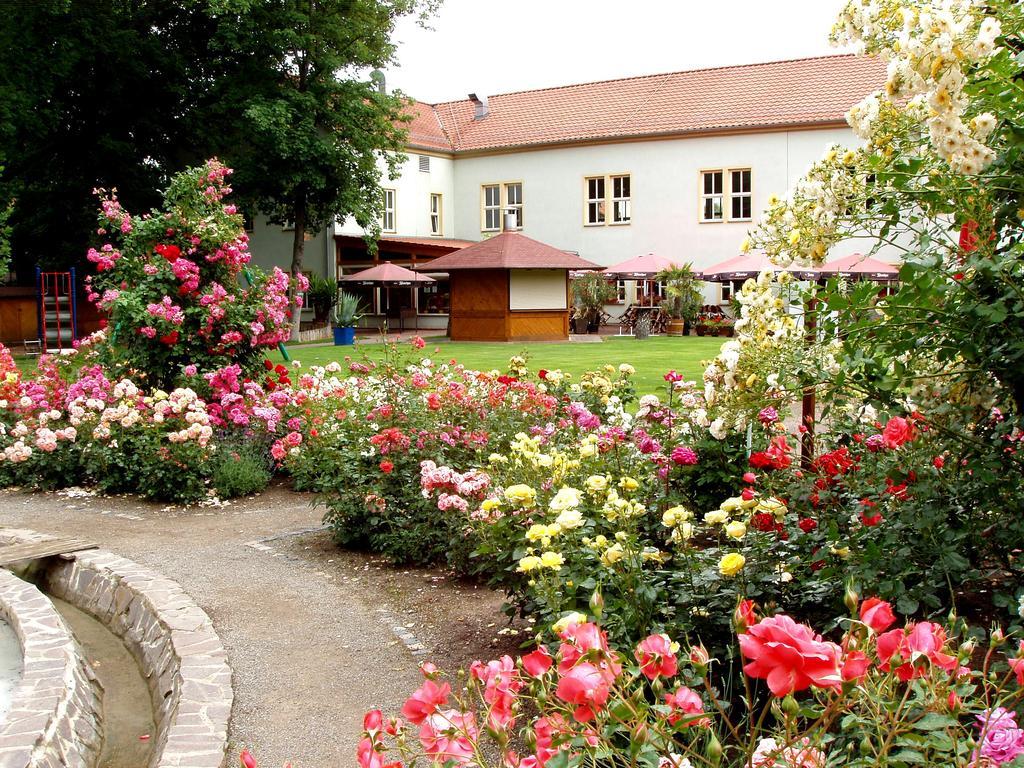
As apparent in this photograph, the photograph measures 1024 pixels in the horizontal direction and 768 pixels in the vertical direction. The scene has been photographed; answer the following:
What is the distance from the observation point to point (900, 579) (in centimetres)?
298

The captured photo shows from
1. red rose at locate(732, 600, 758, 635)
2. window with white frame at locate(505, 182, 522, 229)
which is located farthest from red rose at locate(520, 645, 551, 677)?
window with white frame at locate(505, 182, 522, 229)

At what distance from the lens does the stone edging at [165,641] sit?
11.4 feet

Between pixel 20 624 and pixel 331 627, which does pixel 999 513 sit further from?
pixel 20 624

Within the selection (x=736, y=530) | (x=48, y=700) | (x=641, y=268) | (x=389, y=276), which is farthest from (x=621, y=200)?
(x=736, y=530)

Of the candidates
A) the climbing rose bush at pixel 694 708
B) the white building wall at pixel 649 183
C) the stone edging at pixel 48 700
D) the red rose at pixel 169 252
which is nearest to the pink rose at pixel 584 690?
the climbing rose bush at pixel 694 708

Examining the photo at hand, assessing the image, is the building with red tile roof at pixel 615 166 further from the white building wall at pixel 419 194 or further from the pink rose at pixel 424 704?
the pink rose at pixel 424 704

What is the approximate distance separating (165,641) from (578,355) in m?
14.9

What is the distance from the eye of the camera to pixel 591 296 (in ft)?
96.1

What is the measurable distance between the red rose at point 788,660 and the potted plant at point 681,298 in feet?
86.0

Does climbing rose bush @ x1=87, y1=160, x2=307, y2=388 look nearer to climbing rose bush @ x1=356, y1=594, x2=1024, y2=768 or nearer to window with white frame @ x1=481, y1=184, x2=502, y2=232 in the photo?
climbing rose bush @ x1=356, y1=594, x2=1024, y2=768

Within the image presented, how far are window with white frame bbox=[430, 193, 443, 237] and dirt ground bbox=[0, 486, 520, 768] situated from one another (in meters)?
27.2

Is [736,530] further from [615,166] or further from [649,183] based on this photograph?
[615,166]

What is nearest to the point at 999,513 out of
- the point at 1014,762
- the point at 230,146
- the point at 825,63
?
the point at 1014,762

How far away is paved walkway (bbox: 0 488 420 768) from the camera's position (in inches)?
144
